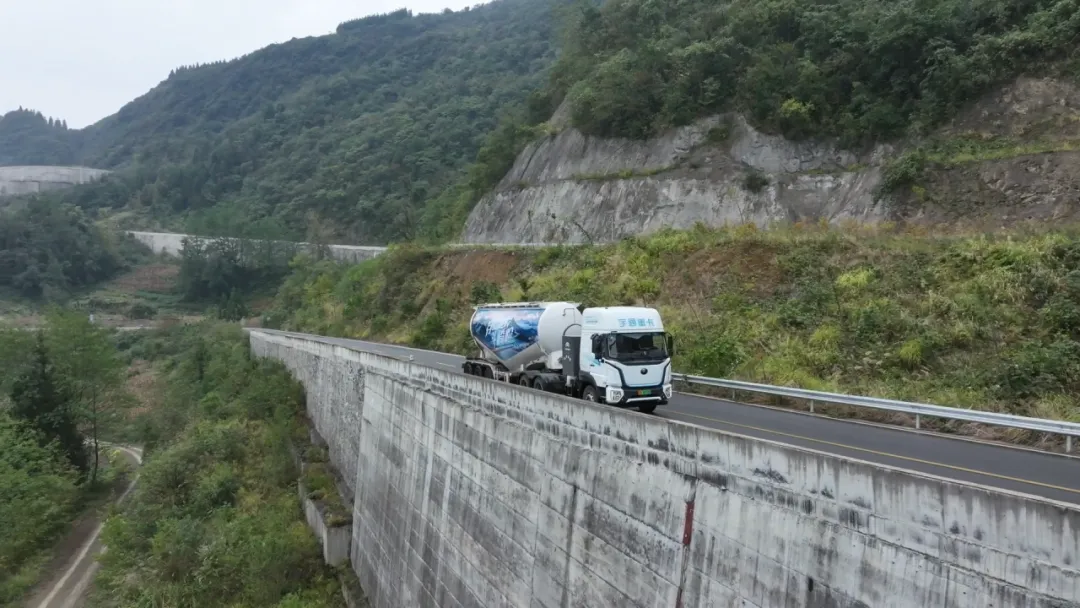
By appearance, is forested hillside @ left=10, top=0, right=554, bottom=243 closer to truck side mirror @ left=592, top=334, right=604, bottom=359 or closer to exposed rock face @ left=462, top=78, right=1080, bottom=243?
exposed rock face @ left=462, top=78, right=1080, bottom=243

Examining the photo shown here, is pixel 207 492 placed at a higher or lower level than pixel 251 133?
lower

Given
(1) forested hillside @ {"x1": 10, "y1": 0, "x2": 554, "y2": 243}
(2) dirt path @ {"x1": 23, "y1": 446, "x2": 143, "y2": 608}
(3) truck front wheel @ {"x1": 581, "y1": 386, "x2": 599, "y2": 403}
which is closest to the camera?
(3) truck front wheel @ {"x1": 581, "y1": 386, "x2": 599, "y2": 403}

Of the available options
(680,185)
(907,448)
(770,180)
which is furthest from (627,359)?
(680,185)

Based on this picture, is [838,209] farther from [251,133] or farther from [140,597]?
[251,133]

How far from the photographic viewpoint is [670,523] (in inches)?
287

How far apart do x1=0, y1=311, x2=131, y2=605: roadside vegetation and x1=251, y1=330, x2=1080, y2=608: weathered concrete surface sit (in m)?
18.1

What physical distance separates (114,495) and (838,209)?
38684mm

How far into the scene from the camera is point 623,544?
7.91m

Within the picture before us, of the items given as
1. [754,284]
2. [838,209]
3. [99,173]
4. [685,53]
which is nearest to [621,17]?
[685,53]

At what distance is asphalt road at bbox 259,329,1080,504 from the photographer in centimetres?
799

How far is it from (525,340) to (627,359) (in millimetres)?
4513

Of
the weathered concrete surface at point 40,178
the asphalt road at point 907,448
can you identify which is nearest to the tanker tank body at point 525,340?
the asphalt road at point 907,448

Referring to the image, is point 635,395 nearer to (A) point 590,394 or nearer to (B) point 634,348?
(B) point 634,348

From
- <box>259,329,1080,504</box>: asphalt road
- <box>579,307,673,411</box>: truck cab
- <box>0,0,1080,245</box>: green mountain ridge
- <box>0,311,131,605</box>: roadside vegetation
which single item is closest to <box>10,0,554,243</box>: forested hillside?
<box>0,0,1080,245</box>: green mountain ridge
